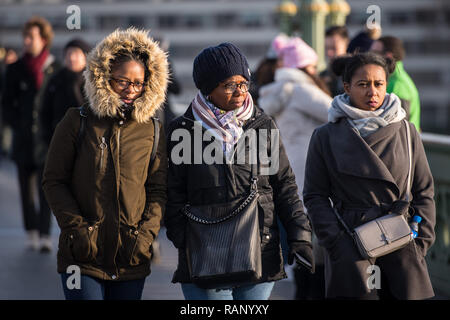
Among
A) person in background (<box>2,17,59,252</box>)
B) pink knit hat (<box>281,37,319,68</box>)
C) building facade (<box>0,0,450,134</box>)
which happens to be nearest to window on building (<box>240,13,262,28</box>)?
building facade (<box>0,0,450,134</box>)

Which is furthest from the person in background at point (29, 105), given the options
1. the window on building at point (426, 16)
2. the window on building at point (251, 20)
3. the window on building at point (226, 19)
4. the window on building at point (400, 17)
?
the window on building at point (400, 17)

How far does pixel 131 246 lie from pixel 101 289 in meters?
0.24

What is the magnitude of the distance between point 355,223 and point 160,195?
923mm

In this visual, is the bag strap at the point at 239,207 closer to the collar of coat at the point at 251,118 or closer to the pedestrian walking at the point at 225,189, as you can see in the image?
the pedestrian walking at the point at 225,189

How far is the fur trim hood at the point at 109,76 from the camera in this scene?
421 cm

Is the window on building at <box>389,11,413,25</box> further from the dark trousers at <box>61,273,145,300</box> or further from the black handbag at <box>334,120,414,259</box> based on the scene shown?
the dark trousers at <box>61,273,145,300</box>

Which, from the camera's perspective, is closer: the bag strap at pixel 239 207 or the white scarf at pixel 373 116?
the bag strap at pixel 239 207

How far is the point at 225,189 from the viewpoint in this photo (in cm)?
416

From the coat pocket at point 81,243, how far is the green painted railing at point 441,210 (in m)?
3.61

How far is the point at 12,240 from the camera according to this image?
9398 mm

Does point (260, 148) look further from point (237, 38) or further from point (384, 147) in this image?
point (237, 38)

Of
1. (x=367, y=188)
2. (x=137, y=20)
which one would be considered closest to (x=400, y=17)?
(x=137, y=20)

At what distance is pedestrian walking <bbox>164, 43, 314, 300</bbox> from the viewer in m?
4.11
